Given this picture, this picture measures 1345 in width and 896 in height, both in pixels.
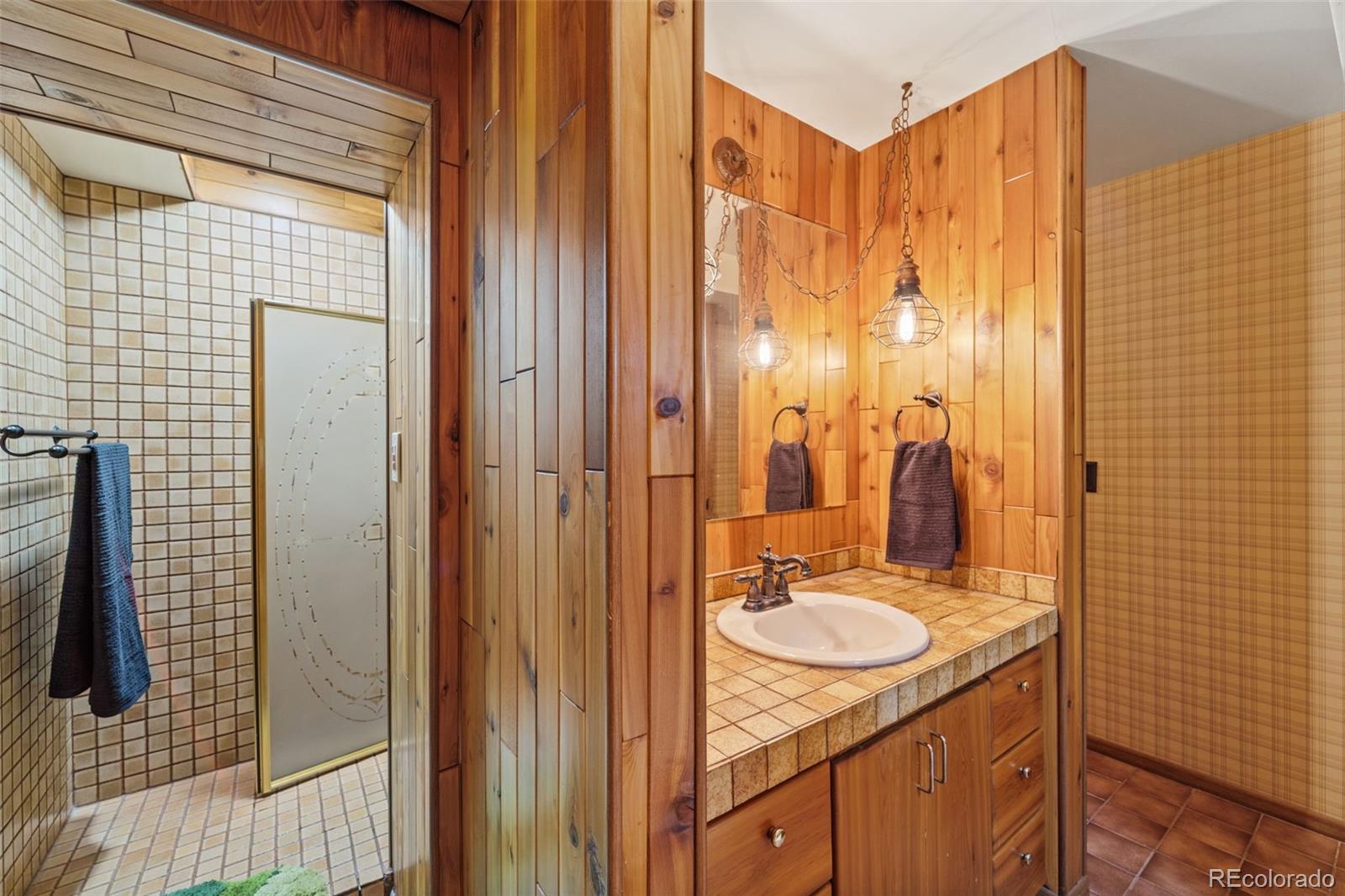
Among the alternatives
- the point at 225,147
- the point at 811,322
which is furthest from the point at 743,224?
the point at 225,147

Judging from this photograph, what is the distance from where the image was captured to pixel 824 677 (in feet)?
3.54

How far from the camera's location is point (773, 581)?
152 cm

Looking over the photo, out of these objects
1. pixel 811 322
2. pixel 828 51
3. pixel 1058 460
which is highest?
pixel 828 51

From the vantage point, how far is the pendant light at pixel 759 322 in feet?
5.57

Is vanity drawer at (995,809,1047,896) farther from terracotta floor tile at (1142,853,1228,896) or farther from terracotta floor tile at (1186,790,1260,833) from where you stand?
terracotta floor tile at (1186,790,1260,833)

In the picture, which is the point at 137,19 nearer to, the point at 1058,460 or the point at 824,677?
the point at 824,677

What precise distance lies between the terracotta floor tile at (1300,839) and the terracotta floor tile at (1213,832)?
89 millimetres

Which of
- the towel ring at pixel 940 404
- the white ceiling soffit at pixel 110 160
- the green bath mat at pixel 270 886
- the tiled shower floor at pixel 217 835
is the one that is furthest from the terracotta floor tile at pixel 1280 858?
the white ceiling soffit at pixel 110 160

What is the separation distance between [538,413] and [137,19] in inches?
33.3

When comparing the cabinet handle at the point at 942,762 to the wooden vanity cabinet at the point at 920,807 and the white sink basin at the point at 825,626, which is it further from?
the white sink basin at the point at 825,626

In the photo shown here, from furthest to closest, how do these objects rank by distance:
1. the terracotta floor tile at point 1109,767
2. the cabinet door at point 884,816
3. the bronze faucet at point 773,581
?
1. the terracotta floor tile at point 1109,767
2. the bronze faucet at point 773,581
3. the cabinet door at point 884,816

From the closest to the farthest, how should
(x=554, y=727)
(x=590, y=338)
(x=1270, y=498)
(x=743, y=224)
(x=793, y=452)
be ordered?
(x=590, y=338) < (x=554, y=727) < (x=743, y=224) < (x=793, y=452) < (x=1270, y=498)

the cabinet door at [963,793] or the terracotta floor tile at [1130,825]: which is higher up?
the cabinet door at [963,793]

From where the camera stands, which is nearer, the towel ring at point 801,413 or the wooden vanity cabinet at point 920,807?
the wooden vanity cabinet at point 920,807
